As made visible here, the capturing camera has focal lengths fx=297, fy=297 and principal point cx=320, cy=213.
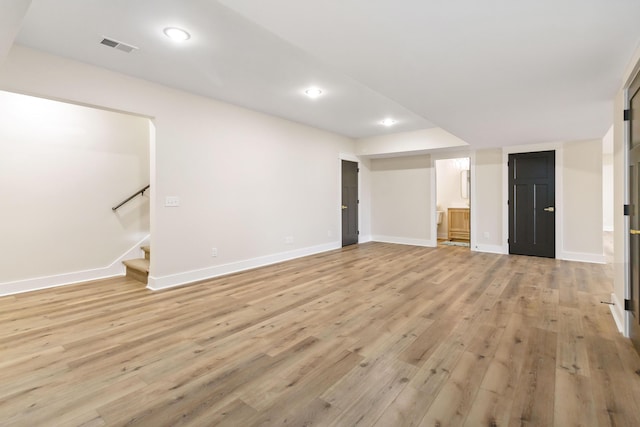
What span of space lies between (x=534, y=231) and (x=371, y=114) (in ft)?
13.2

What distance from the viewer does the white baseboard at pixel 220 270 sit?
3828 millimetres

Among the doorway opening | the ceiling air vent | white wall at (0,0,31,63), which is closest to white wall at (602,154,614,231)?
the doorway opening

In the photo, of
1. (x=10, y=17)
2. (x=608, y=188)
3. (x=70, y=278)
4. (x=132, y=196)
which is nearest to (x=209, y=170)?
(x=132, y=196)

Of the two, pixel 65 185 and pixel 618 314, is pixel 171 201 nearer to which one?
pixel 65 185

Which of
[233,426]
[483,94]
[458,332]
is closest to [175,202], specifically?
[233,426]

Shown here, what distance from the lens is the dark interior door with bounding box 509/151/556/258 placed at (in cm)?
571

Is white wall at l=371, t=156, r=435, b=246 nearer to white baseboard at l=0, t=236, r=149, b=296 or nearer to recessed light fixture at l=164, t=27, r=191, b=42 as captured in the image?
white baseboard at l=0, t=236, r=149, b=296

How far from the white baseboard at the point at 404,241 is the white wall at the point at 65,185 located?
545cm

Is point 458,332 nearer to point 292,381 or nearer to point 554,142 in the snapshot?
point 292,381

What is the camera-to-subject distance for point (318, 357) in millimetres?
2141

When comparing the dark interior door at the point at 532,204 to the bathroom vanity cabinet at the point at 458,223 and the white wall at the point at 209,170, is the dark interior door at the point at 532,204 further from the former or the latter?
the white wall at the point at 209,170

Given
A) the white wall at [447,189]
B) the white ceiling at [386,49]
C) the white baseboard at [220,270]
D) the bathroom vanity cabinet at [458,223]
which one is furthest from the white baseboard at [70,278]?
the white wall at [447,189]

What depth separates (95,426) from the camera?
4.84 ft

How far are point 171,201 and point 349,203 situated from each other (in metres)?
4.32
